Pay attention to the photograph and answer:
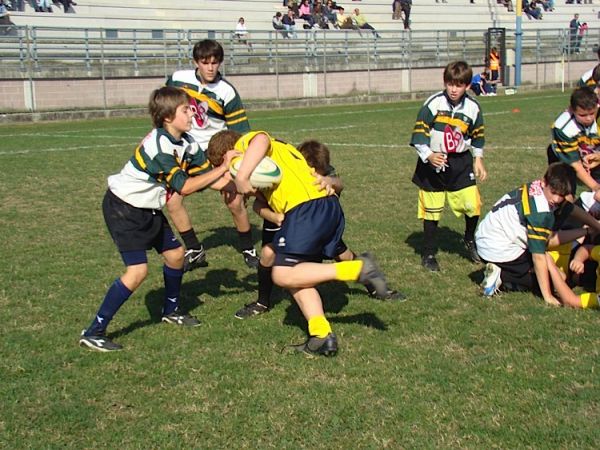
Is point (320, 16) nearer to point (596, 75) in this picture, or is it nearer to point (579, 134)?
point (596, 75)

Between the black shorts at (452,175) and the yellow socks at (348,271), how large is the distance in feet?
8.17

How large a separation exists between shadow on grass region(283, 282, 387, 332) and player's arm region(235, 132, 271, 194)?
1166 millimetres

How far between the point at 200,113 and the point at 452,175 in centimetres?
236

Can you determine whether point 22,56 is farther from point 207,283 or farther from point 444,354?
point 444,354

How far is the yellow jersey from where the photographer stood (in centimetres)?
511

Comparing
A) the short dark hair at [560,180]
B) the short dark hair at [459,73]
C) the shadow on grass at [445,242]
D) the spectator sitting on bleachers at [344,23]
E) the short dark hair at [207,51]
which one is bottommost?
the shadow on grass at [445,242]

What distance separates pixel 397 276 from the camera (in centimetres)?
679

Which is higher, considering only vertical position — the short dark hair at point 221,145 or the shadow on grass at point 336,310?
the short dark hair at point 221,145

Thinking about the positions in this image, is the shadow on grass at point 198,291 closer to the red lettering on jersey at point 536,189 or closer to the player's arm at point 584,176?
the red lettering on jersey at point 536,189

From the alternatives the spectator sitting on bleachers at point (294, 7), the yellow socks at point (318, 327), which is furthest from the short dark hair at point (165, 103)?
the spectator sitting on bleachers at point (294, 7)

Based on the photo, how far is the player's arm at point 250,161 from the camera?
4871 mm

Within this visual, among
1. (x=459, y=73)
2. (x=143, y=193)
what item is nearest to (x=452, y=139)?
(x=459, y=73)

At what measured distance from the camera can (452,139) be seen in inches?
281

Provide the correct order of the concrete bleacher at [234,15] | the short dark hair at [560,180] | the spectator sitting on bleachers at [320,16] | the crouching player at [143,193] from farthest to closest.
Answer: the spectator sitting on bleachers at [320,16] → the concrete bleacher at [234,15] → the short dark hair at [560,180] → the crouching player at [143,193]
